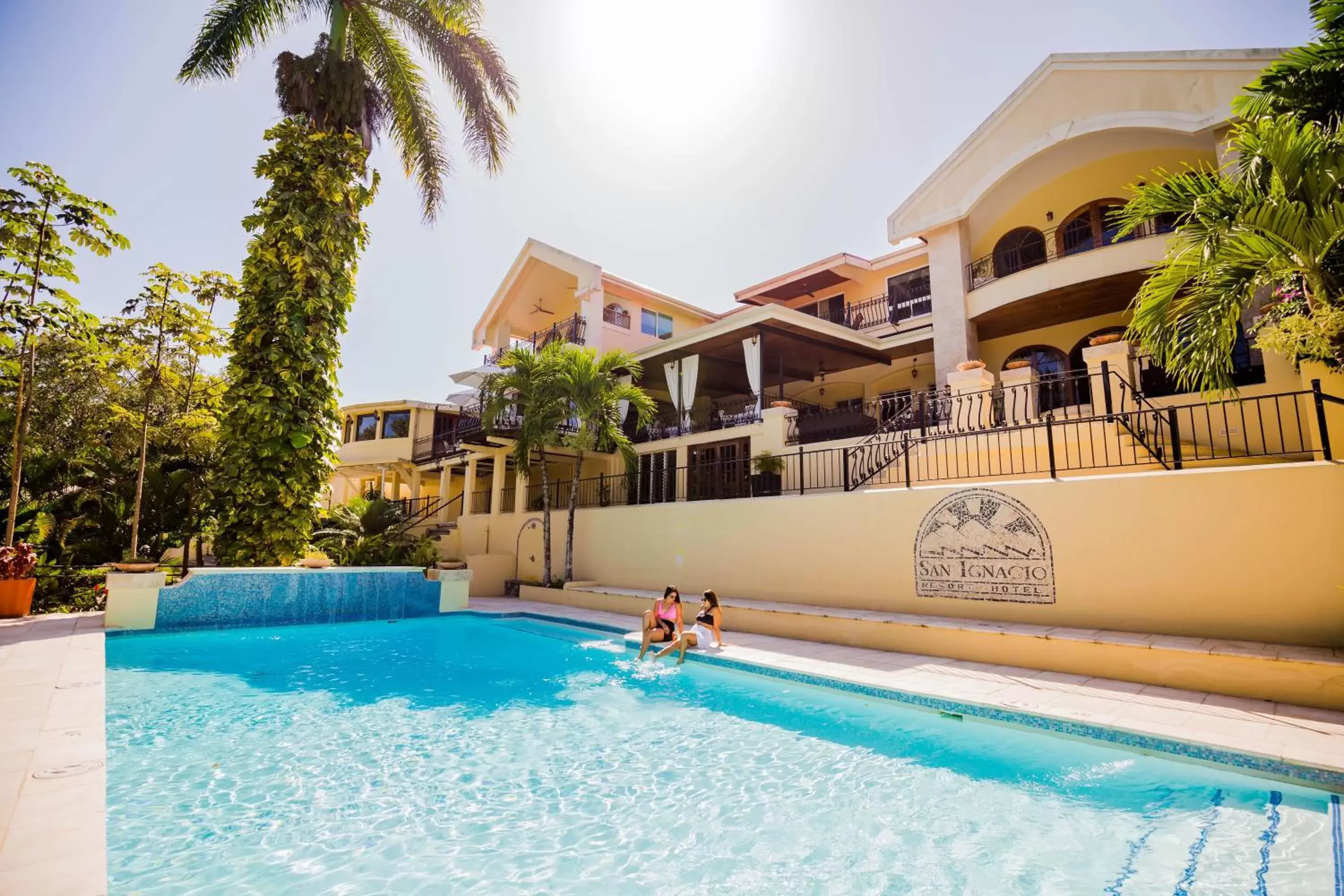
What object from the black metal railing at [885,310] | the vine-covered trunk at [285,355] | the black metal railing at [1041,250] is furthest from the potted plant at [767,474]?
the vine-covered trunk at [285,355]

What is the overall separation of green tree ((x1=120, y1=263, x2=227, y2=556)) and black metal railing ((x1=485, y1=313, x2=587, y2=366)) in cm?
709

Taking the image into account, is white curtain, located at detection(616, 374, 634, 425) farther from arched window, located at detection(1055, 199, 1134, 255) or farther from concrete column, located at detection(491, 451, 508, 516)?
arched window, located at detection(1055, 199, 1134, 255)

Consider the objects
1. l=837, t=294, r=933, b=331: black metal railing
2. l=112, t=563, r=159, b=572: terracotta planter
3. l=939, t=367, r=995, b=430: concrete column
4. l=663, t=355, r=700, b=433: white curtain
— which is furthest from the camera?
l=837, t=294, r=933, b=331: black metal railing

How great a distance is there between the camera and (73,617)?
1018 cm

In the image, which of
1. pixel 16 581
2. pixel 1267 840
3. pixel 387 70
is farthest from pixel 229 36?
pixel 1267 840

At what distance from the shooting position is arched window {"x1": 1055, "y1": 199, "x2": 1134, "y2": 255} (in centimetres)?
1514

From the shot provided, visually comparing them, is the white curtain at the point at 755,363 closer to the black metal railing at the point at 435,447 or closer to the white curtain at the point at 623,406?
the white curtain at the point at 623,406

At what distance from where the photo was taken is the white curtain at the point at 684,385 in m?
16.8

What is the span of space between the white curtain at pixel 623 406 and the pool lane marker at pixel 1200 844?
479 inches

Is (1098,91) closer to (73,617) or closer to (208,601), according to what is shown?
(208,601)

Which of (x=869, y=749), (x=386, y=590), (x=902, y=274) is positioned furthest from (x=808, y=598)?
(x=902, y=274)

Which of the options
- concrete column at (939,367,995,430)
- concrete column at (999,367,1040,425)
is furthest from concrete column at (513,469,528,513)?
concrete column at (999,367,1040,425)

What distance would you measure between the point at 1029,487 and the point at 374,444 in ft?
89.1

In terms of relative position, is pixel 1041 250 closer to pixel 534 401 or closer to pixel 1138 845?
pixel 534 401
